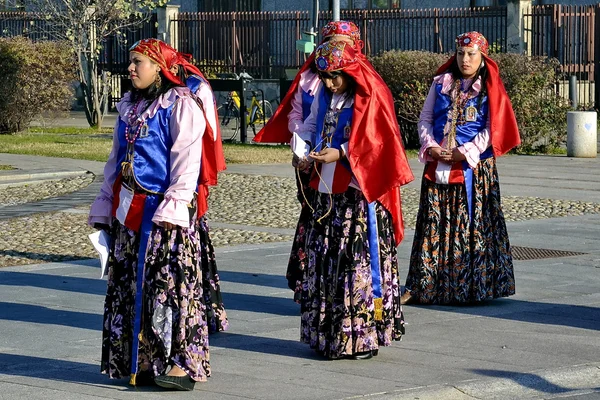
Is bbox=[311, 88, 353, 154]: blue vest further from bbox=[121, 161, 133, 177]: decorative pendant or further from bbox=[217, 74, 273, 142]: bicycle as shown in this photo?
bbox=[217, 74, 273, 142]: bicycle

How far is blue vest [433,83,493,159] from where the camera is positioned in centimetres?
845

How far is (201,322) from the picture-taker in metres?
6.09

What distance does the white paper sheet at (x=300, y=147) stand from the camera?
6.90 m

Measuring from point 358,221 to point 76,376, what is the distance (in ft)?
5.79

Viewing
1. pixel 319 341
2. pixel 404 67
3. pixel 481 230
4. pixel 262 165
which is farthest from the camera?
pixel 404 67

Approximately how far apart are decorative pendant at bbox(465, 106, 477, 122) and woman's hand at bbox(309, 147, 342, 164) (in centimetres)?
197

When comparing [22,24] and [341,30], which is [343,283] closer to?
[341,30]

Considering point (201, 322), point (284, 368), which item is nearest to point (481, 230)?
point (284, 368)

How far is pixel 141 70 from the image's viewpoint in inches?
238

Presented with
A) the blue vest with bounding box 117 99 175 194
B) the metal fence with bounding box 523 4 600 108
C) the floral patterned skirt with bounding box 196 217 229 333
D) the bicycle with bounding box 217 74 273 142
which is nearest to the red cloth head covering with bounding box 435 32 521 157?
the floral patterned skirt with bounding box 196 217 229 333

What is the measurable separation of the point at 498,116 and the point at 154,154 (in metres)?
3.17

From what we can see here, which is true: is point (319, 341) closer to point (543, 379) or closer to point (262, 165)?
point (543, 379)

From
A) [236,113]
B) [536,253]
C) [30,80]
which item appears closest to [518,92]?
[236,113]

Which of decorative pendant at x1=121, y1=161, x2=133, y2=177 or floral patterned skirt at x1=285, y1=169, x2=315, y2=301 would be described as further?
floral patterned skirt at x1=285, y1=169, x2=315, y2=301
